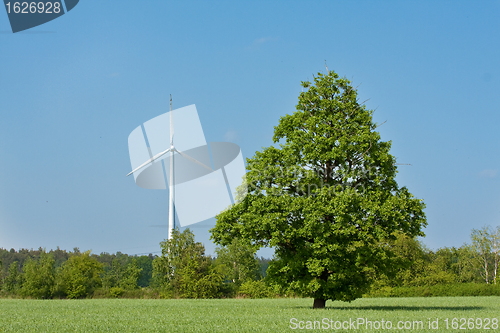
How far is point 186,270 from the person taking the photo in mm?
73625

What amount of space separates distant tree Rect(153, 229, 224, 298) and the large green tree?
42.7 m

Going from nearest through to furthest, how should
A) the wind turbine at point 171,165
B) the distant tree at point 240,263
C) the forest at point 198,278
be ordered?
the wind turbine at point 171,165 → the forest at point 198,278 → the distant tree at point 240,263

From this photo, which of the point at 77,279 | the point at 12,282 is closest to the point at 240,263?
the point at 77,279

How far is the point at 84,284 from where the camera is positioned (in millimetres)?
85938

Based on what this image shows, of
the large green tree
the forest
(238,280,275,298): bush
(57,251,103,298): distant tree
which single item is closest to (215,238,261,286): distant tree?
the forest

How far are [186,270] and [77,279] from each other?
21.8 meters

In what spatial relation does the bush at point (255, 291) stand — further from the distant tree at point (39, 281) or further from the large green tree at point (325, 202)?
the large green tree at point (325, 202)

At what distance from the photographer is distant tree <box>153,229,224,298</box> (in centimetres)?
7256

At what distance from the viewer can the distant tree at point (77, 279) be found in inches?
3233

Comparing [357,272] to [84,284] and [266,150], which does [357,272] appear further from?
[84,284]

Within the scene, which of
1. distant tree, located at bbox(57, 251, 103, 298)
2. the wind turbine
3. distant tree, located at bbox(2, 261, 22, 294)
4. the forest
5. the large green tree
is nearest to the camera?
the large green tree

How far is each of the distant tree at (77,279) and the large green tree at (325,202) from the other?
59.0 metres

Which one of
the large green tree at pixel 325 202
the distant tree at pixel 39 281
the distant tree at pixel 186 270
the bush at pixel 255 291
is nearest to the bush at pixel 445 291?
the bush at pixel 255 291

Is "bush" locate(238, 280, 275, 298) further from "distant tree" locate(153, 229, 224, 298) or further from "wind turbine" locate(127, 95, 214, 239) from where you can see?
"wind turbine" locate(127, 95, 214, 239)
